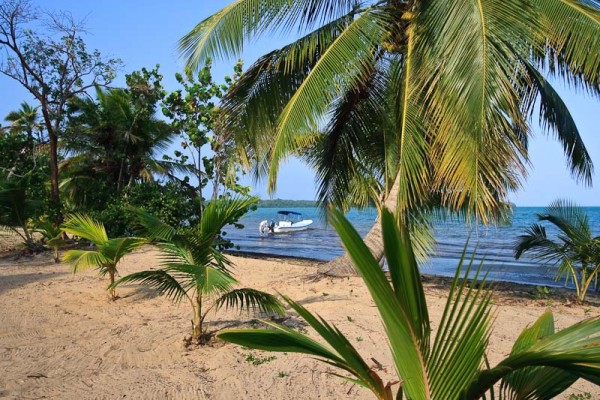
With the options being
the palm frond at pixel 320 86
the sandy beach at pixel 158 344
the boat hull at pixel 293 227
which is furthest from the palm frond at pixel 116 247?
the boat hull at pixel 293 227

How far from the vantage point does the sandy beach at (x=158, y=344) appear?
407 cm

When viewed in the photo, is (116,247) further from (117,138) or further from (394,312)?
(117,138)

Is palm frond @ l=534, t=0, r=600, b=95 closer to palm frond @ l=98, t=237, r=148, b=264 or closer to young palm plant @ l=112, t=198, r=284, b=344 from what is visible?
young palm plant @ l=112, t=198, r=284, b=344

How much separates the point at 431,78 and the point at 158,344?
4.84m

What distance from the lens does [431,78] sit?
6746 mm

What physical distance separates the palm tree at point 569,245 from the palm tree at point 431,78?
0.83 meters

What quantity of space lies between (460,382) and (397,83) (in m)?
7.32

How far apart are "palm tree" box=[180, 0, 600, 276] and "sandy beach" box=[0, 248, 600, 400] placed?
1.64 m

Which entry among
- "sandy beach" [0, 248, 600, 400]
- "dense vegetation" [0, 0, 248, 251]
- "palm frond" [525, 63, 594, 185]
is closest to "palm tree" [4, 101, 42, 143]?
"dense vegetation" [0, 0, 248, 251]

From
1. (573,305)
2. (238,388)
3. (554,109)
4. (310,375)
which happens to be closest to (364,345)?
(310,375)

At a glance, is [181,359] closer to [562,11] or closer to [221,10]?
[221,10]

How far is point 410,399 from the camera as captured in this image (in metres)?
1.58

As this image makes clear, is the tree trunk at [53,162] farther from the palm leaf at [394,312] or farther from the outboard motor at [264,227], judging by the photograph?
the outboard motor at [264,227]

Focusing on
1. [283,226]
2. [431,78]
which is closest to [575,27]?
[431,78]
